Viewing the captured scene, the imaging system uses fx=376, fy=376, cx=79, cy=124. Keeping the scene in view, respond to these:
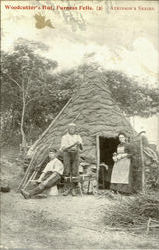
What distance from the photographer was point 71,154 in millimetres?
4730

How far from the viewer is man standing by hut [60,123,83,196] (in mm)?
4648

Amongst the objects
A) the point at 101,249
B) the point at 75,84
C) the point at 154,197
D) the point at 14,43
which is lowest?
the point at 101,249

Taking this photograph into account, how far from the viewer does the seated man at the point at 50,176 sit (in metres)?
4.38

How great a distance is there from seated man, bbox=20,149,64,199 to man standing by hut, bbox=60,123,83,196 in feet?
0.33

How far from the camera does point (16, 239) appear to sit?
11.8 ft

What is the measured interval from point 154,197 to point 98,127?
5.79 feet

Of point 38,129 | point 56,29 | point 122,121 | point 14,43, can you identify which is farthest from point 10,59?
point 122,121

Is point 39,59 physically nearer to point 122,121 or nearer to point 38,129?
point 38,129

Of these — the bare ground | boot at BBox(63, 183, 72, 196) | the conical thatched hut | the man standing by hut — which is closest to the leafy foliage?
the conical thatched hut

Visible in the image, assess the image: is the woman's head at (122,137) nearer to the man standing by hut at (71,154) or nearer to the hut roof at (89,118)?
the hut roof at (89,118)

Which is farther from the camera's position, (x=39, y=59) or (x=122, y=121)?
(x=122, y=121)

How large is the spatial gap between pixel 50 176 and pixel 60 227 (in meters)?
0.95

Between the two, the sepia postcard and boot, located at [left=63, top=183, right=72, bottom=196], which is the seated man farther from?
boot, located at [left=63, top=183, right=72, bottom=196]

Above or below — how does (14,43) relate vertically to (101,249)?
above
